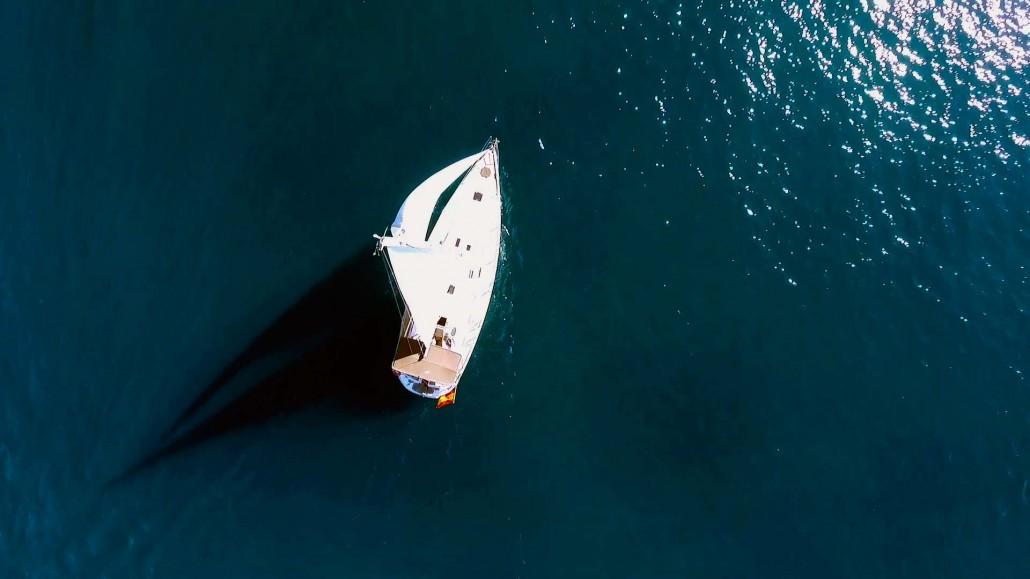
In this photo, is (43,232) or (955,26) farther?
(955,26)

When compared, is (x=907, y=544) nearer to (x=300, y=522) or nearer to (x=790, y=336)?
(x=790, y=336)

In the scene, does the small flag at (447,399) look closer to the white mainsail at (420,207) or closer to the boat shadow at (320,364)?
the boat shadow at (320,364)

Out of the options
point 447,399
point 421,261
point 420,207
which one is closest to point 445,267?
point 421,261

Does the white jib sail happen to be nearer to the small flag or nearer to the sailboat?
the sailboat

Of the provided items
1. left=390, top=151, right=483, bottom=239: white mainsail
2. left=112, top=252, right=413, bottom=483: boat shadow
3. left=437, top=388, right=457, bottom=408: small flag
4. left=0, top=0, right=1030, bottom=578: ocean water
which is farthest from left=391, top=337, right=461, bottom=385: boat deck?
left=390, top=151, right=483, bottom=239: white mainsail

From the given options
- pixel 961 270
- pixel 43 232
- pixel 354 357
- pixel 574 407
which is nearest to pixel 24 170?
pixel 43 232

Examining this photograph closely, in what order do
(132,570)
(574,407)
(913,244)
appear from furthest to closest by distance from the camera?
(913,244), (574,407), (132,570)

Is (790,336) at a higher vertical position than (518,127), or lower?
lower
